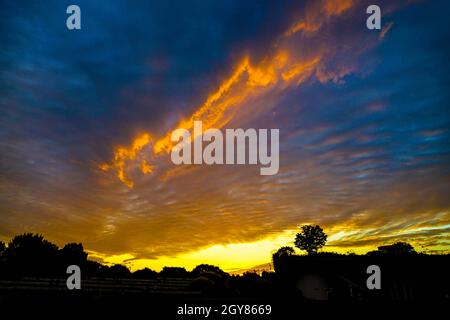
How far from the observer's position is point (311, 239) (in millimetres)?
75688

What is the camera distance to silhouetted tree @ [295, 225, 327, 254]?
75.2 metres

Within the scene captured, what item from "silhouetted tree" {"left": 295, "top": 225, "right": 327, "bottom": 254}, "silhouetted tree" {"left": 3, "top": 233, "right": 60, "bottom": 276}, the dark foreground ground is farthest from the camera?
"silhouetted tree" {"left": 295, "top": 225, "right": 327, "bottom": 254}

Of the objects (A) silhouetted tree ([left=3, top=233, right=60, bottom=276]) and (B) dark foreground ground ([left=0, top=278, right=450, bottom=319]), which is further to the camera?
(A) silhouetted tree ([left=3, top=233, right=60, bottom=276])

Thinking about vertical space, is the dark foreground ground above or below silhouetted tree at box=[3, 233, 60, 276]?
above

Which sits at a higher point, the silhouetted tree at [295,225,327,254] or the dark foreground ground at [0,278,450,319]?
the dark foreground ground at [0,278,450,319]

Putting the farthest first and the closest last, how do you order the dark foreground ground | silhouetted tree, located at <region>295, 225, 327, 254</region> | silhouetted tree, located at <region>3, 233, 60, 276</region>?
1. silhouetted tree, located at <region>295, 225, 327, 254</region>
2. silhouetted tree, located at <region>3, 233, 60, 276</region>
3. the dark foreground ground

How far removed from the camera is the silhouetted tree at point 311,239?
75.2 m
